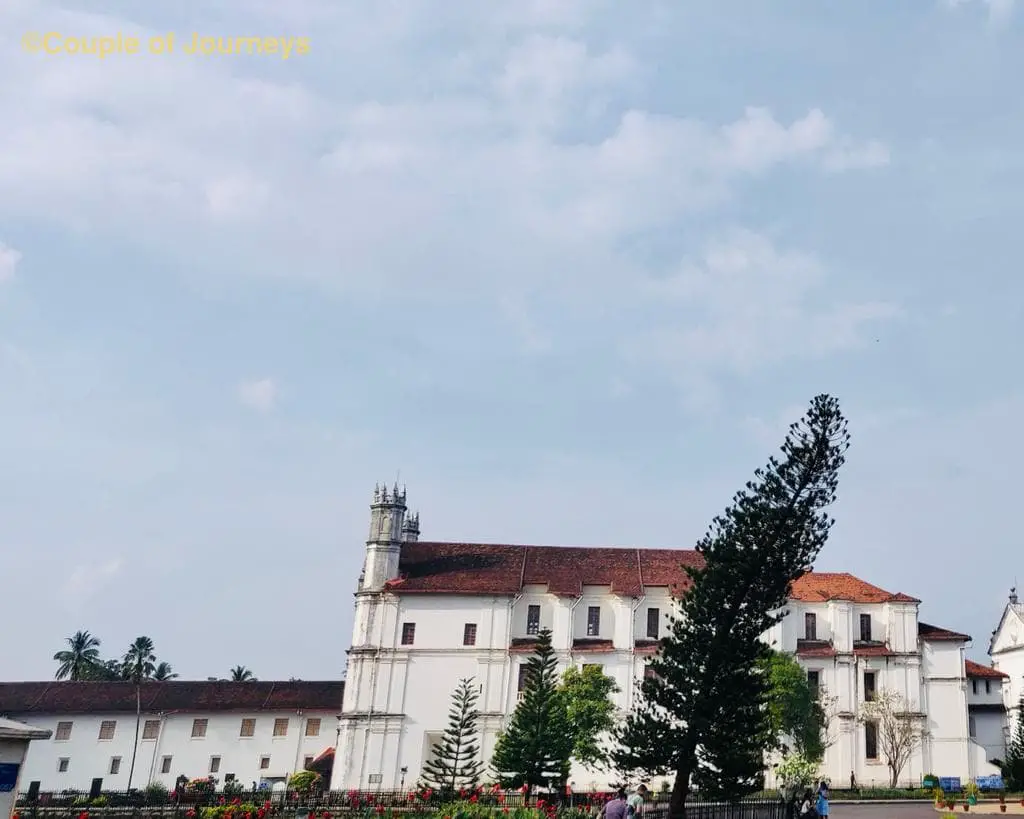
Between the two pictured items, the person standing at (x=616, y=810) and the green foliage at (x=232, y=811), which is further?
the green foliage at (x=232, y=811)

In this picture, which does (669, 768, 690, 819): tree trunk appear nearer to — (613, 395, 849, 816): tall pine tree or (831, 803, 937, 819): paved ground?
(613, 395, 849, 816): tall pine tree

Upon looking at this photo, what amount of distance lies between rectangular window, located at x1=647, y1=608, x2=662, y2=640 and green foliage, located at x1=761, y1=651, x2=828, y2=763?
268 inches

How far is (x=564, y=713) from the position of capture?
39438 millimetres

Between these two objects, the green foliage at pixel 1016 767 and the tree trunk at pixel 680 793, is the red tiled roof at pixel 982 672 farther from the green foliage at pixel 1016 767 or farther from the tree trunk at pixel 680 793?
the tree trunk at pixel 680 793

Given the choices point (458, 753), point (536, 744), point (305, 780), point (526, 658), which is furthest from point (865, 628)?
point (305, 780)

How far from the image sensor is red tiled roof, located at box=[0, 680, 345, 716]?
50375 mm

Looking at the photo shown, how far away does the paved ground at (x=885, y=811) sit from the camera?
2989 cm

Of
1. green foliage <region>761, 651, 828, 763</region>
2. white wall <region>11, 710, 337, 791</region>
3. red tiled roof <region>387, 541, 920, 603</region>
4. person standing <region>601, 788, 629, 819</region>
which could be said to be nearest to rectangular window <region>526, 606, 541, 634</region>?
red tiled roof <region>387, 541, 920, 603</region>

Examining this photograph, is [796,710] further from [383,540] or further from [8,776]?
[8,776]

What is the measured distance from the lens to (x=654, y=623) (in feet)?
158

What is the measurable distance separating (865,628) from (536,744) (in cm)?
2229

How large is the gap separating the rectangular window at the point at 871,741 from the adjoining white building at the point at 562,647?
0.06 m

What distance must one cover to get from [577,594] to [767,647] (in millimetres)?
18747

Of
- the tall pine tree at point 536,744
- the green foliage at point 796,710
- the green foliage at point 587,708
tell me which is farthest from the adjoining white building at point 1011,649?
the tall pine tree at point 536,744
